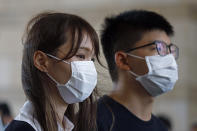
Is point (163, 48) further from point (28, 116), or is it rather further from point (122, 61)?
point (28, 116)

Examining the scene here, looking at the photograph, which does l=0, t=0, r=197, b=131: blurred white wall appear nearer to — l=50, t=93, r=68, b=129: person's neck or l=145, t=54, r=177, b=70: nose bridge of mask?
l=145, t=54, r=177, b=70: nose bridge of mask

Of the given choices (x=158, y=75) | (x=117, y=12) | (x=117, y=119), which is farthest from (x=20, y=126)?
(x=117, y=12)

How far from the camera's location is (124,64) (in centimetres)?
439

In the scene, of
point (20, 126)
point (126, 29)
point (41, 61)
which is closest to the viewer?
point (20, 126)

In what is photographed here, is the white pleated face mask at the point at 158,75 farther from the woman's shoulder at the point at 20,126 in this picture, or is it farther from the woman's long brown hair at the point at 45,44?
the woman's shoulder at the point at 20,126

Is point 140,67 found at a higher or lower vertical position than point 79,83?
lower

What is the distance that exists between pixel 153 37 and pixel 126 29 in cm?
24

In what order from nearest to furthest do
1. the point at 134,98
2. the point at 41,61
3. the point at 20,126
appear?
the point at 20,126, the point at 41,61, the point at 134,98

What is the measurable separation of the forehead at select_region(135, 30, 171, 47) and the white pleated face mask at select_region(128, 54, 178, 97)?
4.6 inches

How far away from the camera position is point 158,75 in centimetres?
438

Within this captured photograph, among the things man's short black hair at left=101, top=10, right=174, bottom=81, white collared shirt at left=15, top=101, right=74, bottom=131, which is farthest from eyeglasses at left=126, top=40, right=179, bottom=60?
white collared shirt at left=15, top=101, right=74, bottom=131

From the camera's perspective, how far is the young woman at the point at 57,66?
3.41 m

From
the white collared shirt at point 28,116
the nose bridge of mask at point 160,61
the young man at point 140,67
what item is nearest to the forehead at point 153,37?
the young man at point 140,67

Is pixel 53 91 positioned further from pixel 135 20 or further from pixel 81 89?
pixel 135 20
